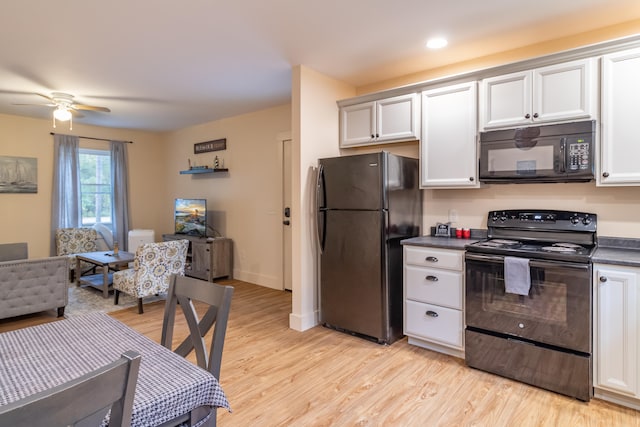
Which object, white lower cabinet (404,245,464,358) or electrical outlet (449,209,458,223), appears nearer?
white lower cabinet (404,245,464,358)

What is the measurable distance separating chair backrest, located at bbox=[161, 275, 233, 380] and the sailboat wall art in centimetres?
548

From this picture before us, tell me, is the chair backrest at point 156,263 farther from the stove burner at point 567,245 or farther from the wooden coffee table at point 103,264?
the stove burner at point 567,245

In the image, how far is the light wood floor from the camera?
7.02 feet

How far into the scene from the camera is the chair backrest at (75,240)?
5641 millimetres

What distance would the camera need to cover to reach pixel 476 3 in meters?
2.39

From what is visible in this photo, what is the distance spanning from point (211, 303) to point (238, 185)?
4.39 metres

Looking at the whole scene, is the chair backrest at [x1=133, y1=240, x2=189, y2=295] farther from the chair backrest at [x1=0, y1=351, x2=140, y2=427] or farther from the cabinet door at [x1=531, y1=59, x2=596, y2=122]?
the cabinet door at [x1=531, y1=59, x2=596, y2=122]

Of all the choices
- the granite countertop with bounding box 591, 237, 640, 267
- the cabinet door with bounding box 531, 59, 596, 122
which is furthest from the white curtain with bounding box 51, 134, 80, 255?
the granite countertop with bounding box 591, 237, 640, 267

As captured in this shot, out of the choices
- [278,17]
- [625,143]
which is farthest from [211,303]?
[625,143]

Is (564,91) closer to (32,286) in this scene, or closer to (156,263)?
(156,263)

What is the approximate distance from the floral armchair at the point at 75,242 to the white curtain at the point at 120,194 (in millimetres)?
488

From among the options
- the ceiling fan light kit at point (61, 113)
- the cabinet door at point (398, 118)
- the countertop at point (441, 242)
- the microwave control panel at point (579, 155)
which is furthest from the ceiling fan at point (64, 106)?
the microwave control panel at point (579, 155)

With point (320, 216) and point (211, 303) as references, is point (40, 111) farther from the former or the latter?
point (211, 303)

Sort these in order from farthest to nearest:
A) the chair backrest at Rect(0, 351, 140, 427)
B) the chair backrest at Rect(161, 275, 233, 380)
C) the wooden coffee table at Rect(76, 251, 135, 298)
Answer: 1. the wooden coffee table at Rect(76, 251, 135, 298)
2. the chair backrest at Rect(161, 275, 233, 380)
3. the chair backrest at Rect(0, 351, 140, 427)
